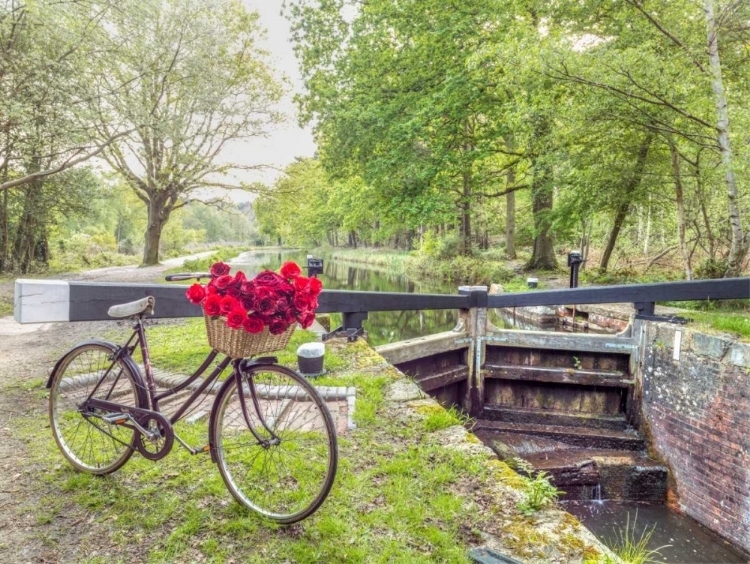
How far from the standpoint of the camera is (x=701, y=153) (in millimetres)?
7781

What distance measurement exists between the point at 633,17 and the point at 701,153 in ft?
10.1

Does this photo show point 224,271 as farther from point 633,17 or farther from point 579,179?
point 633,17

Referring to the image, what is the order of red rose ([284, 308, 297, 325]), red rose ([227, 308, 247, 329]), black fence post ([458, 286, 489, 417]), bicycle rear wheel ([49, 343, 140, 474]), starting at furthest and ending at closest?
black fence post ([458, 286, 489, 417]) < bicycle rear wheel ([49, 343, 140, 474]) < red rose ([284, 308, 297, 325]) < red rose ([227, 308, 247, 329])

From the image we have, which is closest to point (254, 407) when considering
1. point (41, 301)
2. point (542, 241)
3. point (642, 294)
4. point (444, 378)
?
point (41, 301)

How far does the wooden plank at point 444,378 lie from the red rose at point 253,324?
3.84 m

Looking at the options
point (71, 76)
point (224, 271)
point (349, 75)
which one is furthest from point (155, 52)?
point (224, 271)

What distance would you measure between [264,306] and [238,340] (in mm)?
171

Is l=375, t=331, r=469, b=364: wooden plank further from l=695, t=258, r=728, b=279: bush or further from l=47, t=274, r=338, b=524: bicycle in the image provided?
l=695, t=258, r=728, b=279: bush

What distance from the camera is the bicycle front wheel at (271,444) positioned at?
5.58 feet


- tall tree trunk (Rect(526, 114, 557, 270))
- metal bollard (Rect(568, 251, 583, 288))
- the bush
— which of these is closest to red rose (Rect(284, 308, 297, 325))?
metal bollard (Rect(568, 251, 583, 288))

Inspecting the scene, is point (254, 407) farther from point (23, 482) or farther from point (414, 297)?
point (414, 297)

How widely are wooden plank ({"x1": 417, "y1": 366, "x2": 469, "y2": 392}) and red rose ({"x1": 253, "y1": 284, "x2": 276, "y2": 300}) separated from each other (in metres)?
3.84

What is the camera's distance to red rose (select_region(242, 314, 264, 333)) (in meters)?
1.50

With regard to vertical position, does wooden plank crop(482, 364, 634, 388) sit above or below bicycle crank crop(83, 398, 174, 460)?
below
